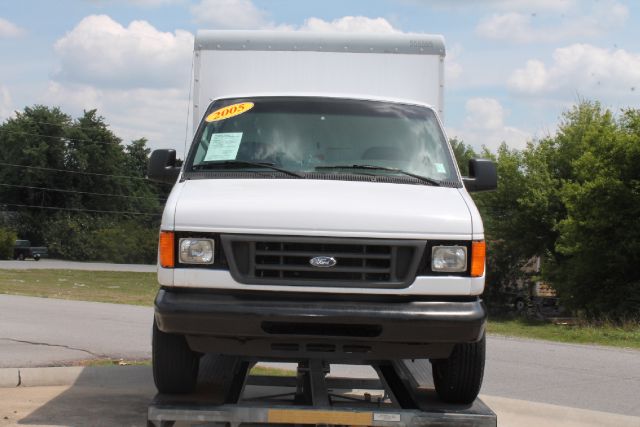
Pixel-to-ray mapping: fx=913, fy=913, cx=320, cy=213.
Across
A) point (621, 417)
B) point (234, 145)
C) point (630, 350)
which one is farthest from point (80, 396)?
point (630, 350)

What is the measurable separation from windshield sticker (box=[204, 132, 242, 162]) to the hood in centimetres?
76

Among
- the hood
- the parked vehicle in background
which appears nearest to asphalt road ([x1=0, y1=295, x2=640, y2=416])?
the hood

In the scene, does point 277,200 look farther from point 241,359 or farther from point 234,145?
point 241,359

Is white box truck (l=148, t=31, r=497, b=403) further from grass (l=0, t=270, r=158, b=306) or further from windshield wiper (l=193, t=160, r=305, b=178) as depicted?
grass (l=0, t=270, r=158, b=306)

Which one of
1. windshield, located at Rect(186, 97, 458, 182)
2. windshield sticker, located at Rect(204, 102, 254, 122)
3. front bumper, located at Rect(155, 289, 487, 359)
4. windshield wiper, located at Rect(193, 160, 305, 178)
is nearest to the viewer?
front bumper, located at Rect(155, 289, 487, 359)

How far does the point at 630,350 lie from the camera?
1402 cm

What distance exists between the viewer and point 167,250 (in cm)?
533

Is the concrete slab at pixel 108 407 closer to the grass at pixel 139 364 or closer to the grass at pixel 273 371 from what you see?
the grass at pixel 139 364

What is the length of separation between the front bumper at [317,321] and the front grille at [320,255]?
0.35 feet

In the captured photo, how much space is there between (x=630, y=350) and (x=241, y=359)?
366 inches

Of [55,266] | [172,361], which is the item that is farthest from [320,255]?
[55,266]

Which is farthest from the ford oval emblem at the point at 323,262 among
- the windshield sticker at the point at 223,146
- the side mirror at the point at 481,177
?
the side mirror at the point at 481,177

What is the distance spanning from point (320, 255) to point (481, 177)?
220cm

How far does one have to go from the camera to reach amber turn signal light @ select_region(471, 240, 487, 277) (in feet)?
Answer: 17.6
